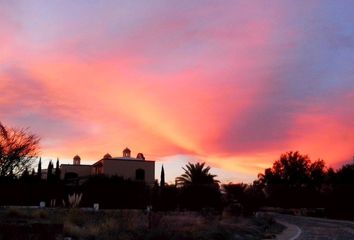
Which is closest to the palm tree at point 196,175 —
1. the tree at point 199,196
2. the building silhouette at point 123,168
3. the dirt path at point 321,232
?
the building silhouette at point 123,168

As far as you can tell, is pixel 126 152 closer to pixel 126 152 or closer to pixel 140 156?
pixel 126 152

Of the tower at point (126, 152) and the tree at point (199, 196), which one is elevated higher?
the tower at point (126, 152)

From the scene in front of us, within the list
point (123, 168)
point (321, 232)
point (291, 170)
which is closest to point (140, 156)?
point (123, 168)

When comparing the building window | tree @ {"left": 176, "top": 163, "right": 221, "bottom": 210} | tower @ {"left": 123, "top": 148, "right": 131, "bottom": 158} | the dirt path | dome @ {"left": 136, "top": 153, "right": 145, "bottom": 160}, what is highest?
tower @ {"left": 123, "top": 148, "right": 131, "bottom": 158}

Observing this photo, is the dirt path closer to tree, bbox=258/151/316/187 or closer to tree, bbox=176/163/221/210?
tree, bbox=176/163/221/210

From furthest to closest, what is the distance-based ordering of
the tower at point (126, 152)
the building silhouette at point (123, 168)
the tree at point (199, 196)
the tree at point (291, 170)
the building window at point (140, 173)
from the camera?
the tree at point (291, 170)
the tower at point (126, 152)
the building window at point (140, 173)
the building silhouette at point (123, 168)
the tree at point (199, 196)

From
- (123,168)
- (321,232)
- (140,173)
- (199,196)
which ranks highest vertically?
(123,168)

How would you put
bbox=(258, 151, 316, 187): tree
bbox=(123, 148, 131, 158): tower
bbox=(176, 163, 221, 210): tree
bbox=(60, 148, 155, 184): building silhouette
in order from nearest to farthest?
bbox=(176, 163, 221, 210): tree
bbox=(60, 148, 155, 184): building silhouette
bbox=(123, 148, 131, 158): tower
bbox=(258, 151, 316, 187): tree

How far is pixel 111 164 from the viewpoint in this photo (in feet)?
249

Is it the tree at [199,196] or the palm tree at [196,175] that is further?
the palm tree at [196,175]

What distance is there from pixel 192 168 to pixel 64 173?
60.8ft

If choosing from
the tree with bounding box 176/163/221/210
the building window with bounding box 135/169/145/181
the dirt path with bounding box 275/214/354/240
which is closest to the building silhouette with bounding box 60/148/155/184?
the building window with bounding box 135/169/145/181

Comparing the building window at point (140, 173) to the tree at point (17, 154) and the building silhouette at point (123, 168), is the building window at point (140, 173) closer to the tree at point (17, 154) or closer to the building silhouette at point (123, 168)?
the building silhouette at point (123, 168)

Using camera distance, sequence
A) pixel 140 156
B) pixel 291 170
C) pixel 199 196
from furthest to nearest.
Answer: pixel 291 170 → pixel 140 156 → pixel 199 196
